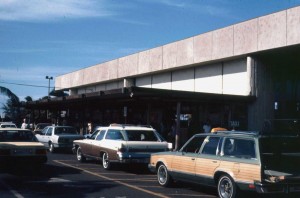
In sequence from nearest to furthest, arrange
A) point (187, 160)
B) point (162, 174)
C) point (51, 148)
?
point (187, 160)
point (162, 174)
point (51, 148)

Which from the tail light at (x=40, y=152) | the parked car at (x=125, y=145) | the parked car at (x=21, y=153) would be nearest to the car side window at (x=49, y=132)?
the parked car at (x=125, y=145)

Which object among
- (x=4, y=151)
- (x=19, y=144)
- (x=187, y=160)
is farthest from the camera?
(x=19, y=144)

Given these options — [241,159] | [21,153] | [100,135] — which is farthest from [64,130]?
[241,159]

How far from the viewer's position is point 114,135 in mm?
15320

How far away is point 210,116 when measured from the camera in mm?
26688

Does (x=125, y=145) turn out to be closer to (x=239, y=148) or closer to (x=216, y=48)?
(x=239, y=148)

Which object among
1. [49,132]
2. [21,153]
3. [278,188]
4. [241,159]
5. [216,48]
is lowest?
[278,188]

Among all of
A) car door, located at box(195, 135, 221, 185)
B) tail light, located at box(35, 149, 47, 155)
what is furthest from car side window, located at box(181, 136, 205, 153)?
tail light, located at box(35, 149, 47, 155)

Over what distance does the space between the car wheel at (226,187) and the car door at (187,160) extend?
1068mm

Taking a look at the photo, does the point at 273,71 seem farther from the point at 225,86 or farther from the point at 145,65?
the point at 145,65

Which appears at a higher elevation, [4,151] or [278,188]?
[4,151]

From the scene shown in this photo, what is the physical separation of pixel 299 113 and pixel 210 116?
536 cm

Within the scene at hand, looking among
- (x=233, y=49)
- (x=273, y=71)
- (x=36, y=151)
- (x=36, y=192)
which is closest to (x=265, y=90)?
(x=273, y=71)

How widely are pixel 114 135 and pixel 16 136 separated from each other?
3404 mm
